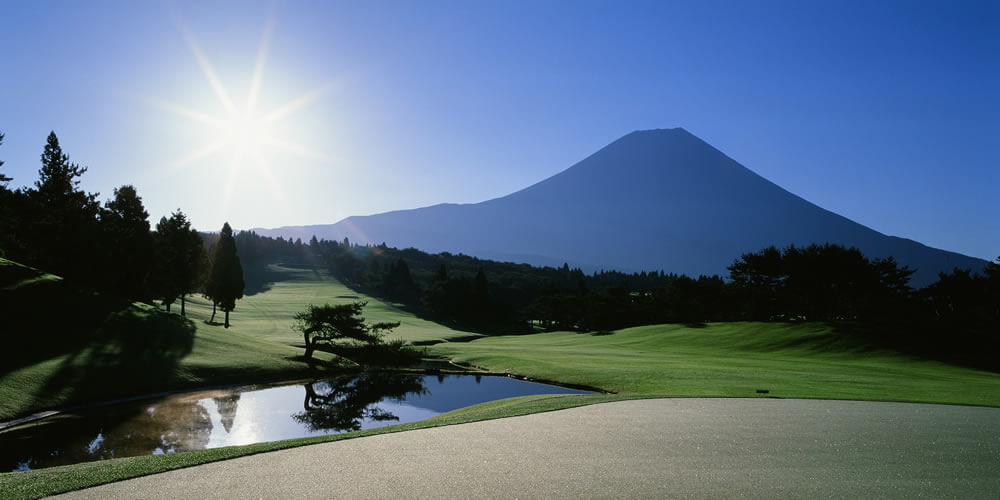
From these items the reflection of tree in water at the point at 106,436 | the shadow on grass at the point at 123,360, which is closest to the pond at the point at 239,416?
the reflection of tree in water at the point at 106,436

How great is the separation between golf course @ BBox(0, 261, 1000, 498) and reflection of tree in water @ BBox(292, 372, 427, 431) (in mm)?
3136

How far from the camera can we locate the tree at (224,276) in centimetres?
6006

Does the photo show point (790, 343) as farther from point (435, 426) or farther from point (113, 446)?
point (113, 446)

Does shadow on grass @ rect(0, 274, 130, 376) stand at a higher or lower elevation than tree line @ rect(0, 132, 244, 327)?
lower

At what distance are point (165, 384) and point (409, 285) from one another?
96.5 meters

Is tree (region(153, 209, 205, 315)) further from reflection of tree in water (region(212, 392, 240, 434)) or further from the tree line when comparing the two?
reflection of tree in water (region(212, 392, 240, 434))

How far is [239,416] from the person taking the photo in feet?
73.9

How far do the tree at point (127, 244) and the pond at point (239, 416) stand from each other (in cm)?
2465

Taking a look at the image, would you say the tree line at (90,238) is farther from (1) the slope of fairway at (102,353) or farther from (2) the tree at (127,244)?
(1) the slope of fairway at (102,353)

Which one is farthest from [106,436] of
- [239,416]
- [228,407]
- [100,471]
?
[100,471]

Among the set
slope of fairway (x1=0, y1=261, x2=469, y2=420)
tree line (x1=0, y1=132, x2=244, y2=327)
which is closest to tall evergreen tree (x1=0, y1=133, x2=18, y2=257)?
tree line (x1=0, y1=132, x2=244, y2=327)

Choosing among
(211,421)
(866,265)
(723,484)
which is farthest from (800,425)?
(866,265)

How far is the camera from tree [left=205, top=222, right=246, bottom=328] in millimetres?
60062

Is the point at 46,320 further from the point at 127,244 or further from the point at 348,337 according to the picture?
the point at 127,244
